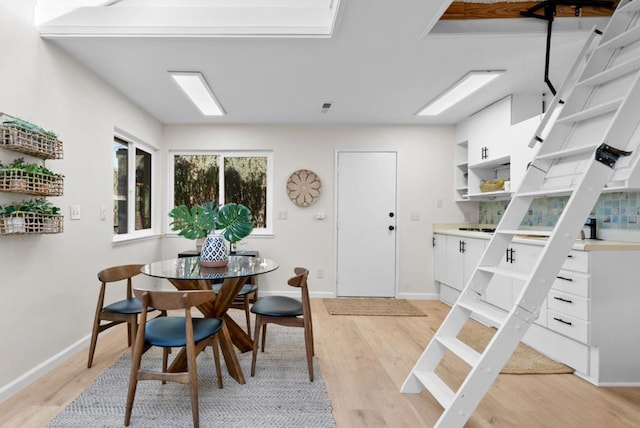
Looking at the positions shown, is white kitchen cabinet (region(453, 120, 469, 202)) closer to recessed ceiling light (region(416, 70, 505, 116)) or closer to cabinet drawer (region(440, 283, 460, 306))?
recessed ceiling light (region(416, 70, 505, 116))

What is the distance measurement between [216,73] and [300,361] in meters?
2.49

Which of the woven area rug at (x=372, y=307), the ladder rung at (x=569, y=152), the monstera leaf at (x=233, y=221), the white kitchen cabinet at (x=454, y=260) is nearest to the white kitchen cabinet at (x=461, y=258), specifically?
the white kitchen cabinet at (x=454, y=260)

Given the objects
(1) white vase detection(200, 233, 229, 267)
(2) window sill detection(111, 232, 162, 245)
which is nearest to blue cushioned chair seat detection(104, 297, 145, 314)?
(1) white vase detection(200, 233, 229, 267)

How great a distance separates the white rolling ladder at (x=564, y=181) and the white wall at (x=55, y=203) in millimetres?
2477

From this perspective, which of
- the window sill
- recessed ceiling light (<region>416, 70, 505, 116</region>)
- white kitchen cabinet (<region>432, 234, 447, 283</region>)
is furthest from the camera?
white kitchen cabinet (<region>432, 234, 447, 283</region>)

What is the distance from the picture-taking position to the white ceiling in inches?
93.1

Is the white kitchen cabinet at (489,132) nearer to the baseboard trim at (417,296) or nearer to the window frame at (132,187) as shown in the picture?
the baseboard trim at (417,296)

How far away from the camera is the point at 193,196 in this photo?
4.78 metres

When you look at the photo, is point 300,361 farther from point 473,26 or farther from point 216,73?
point 473,26

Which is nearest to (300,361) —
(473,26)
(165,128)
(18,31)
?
(473,26)

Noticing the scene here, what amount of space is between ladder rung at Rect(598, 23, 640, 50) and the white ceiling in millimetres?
551

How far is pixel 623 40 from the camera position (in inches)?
73.5

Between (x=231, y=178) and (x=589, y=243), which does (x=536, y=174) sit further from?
(x=231, y=178)

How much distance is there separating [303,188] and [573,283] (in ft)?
10.1
